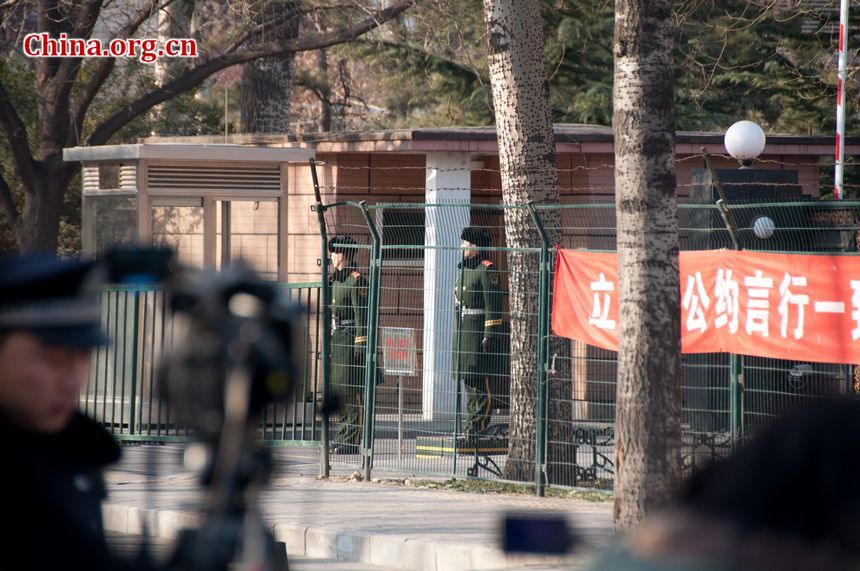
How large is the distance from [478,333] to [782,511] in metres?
10.1

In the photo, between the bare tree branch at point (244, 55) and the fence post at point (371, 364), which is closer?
the fence post at point (371, 364)

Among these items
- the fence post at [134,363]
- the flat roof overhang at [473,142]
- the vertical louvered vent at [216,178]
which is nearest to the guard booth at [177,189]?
the vertical louvered vent at [216,178]

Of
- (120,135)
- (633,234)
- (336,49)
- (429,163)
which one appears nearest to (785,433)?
(633,234)

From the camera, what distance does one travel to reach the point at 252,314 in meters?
2.20

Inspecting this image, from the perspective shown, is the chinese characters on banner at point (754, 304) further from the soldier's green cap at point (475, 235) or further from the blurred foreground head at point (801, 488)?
the blurred foreground head at point (801, 488)

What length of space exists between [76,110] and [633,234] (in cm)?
1289

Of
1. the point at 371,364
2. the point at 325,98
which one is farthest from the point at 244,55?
the point at 325,98

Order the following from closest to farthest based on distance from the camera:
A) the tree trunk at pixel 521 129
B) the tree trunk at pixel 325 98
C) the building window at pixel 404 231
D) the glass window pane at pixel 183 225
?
1. the tree trunk at pixel 521 129
2. the glass window pane at pixel 183 225
3. the building window at pixel 404 231
4. the tree trunk at pixel 325 98

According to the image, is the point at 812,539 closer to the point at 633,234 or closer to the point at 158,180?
the point at 633,234

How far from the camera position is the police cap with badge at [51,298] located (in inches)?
90.1

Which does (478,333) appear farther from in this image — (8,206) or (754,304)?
(8,206)

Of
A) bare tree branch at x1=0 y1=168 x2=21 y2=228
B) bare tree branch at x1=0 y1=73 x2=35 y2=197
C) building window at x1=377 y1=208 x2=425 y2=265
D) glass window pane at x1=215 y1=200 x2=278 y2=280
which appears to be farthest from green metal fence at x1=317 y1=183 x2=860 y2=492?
bare tree branch at x1=0 y1=168 x2=21 y2=228

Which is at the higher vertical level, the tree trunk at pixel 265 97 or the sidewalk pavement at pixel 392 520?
the tree trunk at pixel 265 97

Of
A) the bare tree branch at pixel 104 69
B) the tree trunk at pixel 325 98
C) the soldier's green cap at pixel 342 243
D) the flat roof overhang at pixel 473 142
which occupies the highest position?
the tree trunk at pixel 325 98
